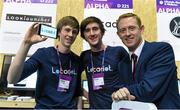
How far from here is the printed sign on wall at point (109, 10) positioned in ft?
9.90

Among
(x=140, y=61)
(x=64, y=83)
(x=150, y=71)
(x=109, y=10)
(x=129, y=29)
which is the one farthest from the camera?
(x=109, y=10)

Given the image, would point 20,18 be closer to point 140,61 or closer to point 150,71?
point 140,61

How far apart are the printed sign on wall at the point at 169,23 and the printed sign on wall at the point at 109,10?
0.33 meters

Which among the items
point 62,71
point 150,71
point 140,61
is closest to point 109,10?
point 62,71

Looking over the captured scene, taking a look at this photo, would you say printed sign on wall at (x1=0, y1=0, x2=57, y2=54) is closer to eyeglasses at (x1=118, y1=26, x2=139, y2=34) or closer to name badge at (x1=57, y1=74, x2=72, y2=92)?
name badge at (x1=57, y1=74, x2=72, y2=92)

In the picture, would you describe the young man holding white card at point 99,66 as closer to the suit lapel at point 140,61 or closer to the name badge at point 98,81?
the name badge at point 98,81

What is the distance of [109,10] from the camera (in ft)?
10.1

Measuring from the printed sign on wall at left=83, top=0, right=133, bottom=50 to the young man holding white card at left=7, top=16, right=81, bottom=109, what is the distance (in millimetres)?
1022

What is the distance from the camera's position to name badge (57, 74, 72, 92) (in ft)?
6.33

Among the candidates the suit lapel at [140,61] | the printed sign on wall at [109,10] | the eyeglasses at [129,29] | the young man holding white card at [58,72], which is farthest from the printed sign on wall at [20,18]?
the suit lapel at [140,61]

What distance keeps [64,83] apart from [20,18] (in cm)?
129

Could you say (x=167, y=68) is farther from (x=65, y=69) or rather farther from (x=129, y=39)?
(x=65, y=69)

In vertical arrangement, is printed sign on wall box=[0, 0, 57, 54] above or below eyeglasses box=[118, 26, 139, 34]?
above

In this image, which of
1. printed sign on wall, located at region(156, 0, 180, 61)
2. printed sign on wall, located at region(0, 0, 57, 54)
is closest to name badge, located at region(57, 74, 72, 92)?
printed sign on wall, located at region(0, 0, 57, 54)
